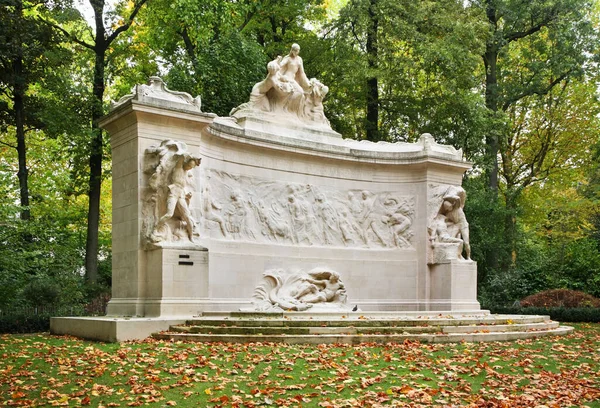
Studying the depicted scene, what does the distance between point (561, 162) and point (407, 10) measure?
518 inches

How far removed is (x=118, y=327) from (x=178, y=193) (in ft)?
11.9

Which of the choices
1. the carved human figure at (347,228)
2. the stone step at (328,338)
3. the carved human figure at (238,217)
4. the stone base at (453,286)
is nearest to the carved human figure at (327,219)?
the carved human figure at (347,228)

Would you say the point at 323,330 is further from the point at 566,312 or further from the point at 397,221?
the point at 566,312

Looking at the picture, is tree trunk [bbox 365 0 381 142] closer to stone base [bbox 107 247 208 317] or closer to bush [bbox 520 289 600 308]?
bush [bbox 520 289 600 308]

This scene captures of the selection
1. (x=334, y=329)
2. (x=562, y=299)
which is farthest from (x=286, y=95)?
(x=562, y=299)

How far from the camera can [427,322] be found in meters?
14.7

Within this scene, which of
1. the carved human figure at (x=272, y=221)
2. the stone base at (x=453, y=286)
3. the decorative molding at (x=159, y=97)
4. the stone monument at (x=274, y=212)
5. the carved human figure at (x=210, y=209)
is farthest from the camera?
the stone base at (x=453, y=286)

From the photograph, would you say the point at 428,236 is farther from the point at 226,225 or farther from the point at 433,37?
the point at 433,37

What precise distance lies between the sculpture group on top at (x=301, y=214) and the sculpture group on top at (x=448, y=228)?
807 mm

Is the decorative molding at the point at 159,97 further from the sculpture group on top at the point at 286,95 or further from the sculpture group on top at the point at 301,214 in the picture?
the sculpture group on top at the point at 286,95

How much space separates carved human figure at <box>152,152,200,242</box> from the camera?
1566 centimetres

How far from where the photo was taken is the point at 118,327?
13.5 m

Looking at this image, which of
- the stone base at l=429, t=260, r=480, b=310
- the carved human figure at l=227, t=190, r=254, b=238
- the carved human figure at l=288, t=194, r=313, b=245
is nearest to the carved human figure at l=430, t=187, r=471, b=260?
the stone base at l=429, t=260, r=480, b=310

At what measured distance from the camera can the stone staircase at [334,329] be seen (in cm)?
1320
